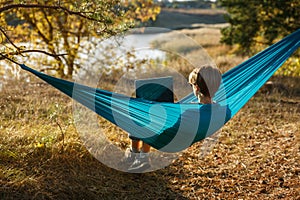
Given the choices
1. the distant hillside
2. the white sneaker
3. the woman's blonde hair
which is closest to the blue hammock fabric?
the woman's blonde hair

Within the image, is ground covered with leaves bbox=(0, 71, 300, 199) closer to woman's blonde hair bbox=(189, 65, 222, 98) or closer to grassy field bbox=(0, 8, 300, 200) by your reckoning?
grassy field bbox=(0, 8, 300, 200)

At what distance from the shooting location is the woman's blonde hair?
8.51 feet

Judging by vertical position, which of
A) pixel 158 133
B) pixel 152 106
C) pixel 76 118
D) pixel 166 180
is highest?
pixel 152 106

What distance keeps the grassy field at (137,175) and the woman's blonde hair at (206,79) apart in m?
0.66

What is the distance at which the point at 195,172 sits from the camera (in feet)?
9.61

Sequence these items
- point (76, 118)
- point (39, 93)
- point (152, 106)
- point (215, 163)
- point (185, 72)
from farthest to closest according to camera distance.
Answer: point (185, 72)
point (39, 93)
point (76, 118)
point (215, 163)
point (152, 106)

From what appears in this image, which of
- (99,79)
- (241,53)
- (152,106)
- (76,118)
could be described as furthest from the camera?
(241,53)

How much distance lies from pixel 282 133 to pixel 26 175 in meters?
2.34

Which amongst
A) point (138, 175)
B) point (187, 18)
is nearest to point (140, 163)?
point (138, 175)

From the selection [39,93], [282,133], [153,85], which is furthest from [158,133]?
[39,93]

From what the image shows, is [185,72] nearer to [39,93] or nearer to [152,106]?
[39,93]

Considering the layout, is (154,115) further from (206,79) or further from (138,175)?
(138,175)

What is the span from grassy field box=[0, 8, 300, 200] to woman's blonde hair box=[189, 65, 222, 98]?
66 cm

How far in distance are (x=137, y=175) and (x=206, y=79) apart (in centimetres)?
84
